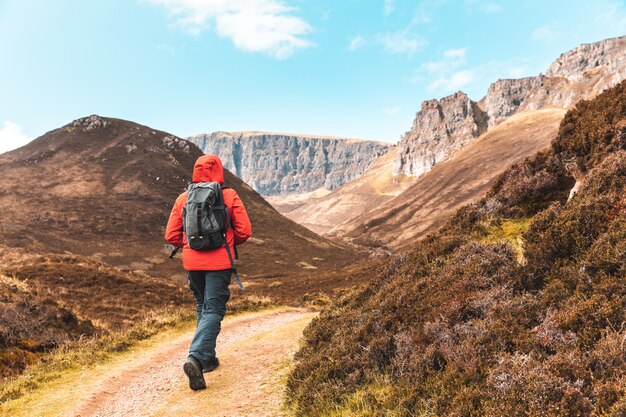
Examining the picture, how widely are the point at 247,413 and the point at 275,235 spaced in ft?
264

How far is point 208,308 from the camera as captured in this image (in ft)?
23.6

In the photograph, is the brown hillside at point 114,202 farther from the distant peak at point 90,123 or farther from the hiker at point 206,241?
the hiker at point 206,241

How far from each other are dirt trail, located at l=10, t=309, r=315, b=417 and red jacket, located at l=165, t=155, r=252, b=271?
2237mm

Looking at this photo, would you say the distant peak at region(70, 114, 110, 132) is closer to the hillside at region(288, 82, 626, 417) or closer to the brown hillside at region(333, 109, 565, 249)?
the brown hillside at region(333, 109, 565, 249)

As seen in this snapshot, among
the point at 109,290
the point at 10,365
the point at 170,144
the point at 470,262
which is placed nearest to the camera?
the point at 470,262

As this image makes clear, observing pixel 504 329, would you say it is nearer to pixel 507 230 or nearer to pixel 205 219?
pixel 205 219

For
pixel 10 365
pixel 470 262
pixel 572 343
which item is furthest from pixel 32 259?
pixel 572 343

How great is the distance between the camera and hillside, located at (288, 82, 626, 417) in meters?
3.64

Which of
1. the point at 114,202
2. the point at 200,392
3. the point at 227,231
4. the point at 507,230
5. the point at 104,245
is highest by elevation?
the point at 114,202

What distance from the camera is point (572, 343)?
4043 millimetres

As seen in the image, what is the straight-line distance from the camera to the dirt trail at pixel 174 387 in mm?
6215

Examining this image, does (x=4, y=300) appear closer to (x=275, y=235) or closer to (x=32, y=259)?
(x=32, y=259)

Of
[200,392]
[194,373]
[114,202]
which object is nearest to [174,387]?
[200,392]

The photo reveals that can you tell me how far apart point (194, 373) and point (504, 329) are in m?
5.14
